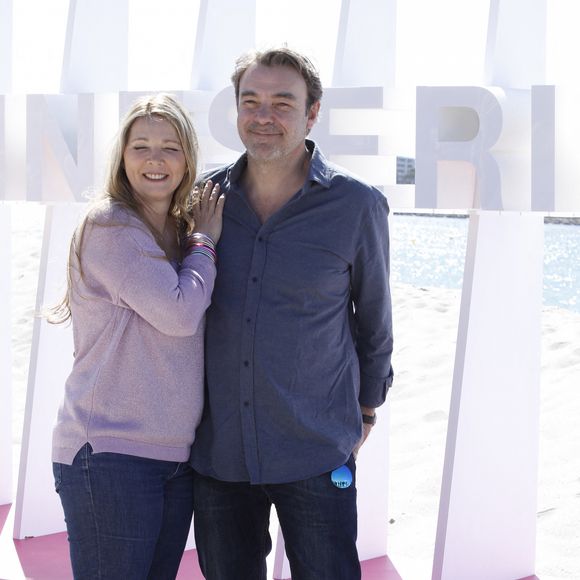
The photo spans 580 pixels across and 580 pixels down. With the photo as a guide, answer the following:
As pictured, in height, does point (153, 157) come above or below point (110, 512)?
above

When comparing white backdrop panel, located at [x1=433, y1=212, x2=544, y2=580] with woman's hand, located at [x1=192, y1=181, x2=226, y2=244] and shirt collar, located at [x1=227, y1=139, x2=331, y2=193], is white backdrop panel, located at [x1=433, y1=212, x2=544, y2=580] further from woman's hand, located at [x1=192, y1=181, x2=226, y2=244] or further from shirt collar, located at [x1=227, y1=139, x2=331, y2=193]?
woman's hand, located at [x1=192, y1=181, x2=226, y2=244]

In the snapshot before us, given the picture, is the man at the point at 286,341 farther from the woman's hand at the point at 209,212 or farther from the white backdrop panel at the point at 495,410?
the white backdrop panel at the point at 495,410

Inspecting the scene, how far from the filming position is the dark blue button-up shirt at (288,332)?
2.36 m

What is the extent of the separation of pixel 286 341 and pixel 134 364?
369 millimetres

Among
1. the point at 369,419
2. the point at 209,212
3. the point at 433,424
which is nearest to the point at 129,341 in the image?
the point at 209,212

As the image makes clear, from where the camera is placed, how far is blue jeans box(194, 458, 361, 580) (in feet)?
7.74

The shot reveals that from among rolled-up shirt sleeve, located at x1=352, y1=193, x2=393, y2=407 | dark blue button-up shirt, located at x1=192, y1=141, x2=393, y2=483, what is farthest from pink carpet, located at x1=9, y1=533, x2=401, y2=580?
dark blue button-up shirt, located at x1=192, y1=141, x2=393, y2=483

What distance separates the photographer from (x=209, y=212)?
2.44 metres

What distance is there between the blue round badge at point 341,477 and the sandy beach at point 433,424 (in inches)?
66.8

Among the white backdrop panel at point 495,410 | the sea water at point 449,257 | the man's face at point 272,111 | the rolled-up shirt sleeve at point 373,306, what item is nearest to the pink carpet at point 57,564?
the white backdrop panel at point 495,410

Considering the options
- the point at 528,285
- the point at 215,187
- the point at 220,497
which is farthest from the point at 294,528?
the point at 528,285

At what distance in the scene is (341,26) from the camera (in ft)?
12.5

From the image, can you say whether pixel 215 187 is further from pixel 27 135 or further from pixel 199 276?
pixel 27 135

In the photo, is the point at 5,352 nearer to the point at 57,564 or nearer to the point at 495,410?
the point at 57,564
